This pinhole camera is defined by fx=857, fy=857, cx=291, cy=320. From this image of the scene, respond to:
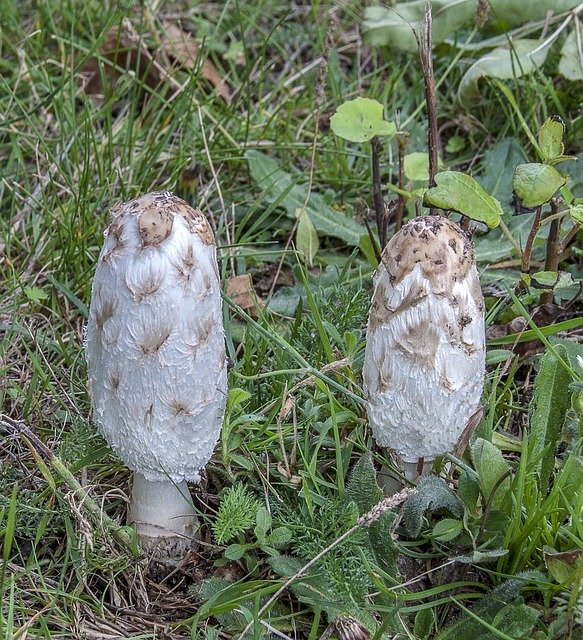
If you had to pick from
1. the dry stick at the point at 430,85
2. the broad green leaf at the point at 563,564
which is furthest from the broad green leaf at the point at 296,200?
the broad green leaf at the point at 563,564

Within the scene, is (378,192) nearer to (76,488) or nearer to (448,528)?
(448,528)

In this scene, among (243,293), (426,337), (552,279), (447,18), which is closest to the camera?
(426,337)

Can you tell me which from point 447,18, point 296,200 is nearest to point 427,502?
point 296,200

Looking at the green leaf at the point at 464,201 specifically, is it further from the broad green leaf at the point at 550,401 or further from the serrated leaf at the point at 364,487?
the serrated leaf at the point at 364,487

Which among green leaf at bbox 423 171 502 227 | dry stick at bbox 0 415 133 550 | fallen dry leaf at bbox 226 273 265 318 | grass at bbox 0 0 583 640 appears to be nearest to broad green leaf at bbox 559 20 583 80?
grass at bbox 0 0 583 640

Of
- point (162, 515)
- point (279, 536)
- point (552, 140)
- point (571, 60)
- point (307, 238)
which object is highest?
point (552, 140)

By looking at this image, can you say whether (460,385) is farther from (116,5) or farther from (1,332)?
(116,5)

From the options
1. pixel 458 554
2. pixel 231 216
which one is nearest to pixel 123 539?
pixel 458 554
